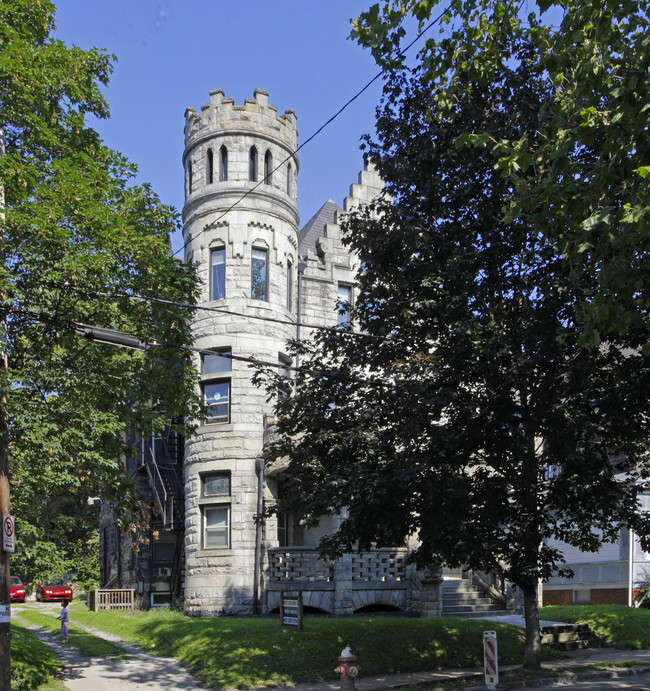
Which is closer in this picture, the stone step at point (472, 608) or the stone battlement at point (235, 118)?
the stone step at point (472, 608)

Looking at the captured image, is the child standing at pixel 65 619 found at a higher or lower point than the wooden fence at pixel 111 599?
higher

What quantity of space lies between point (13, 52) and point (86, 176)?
2349 mm

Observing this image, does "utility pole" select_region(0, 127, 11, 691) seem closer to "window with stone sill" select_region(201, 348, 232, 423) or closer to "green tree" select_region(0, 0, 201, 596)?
"green tree" select_region(0, 0, 201, 596)

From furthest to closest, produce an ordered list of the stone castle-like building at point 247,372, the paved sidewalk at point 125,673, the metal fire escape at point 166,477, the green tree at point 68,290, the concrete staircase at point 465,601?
1. the metal fire escape at point 166,477
2. the stone castle-like building at point 247,372
3. the concrete staircase at point 465,601
4. the paved sidewalk at point 125,673
5. the green tree at point 68,290

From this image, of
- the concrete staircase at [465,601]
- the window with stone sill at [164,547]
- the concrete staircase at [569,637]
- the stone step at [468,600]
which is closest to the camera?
the concrete staircase at [569,637]

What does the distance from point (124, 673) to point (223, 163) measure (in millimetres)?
16014

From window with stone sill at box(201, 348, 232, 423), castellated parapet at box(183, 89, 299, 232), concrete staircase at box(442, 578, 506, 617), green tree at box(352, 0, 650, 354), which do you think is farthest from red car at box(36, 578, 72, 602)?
green tree at box(352, 0, 650, 354)

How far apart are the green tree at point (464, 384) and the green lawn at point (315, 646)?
2266 millimetres

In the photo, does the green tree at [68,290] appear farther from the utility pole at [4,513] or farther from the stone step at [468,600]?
the stone step at [468,600]

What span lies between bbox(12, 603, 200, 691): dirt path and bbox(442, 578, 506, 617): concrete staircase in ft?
27.8

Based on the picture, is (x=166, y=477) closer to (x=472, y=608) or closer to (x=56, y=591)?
(x=472, y=608)

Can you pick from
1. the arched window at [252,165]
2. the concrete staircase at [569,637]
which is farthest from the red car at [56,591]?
the concrete staircase at [569,637]

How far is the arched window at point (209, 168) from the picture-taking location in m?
25.3

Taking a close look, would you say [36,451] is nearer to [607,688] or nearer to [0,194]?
[0,194]
